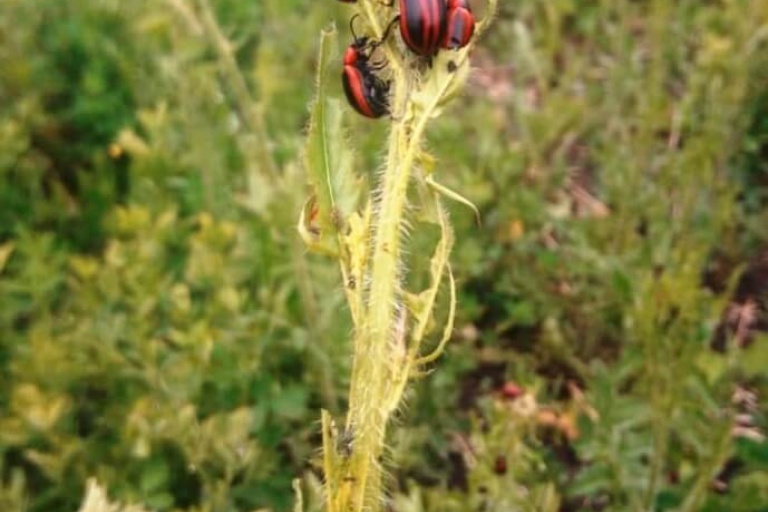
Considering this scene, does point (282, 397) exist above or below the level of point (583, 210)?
below

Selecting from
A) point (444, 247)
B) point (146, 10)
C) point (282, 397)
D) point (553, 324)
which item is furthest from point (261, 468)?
point (146, 10)

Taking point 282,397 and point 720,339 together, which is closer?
point 282,397

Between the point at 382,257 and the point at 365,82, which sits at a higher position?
the point at 365,82

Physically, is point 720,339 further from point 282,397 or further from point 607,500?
point 282,397

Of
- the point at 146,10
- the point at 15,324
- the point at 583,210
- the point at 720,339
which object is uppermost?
the point at 146,10

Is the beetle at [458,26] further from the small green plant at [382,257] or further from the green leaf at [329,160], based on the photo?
the green leaf at [329,160]

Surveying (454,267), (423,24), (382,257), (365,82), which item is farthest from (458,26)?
(454,267)

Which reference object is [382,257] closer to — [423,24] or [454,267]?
[423,24]
